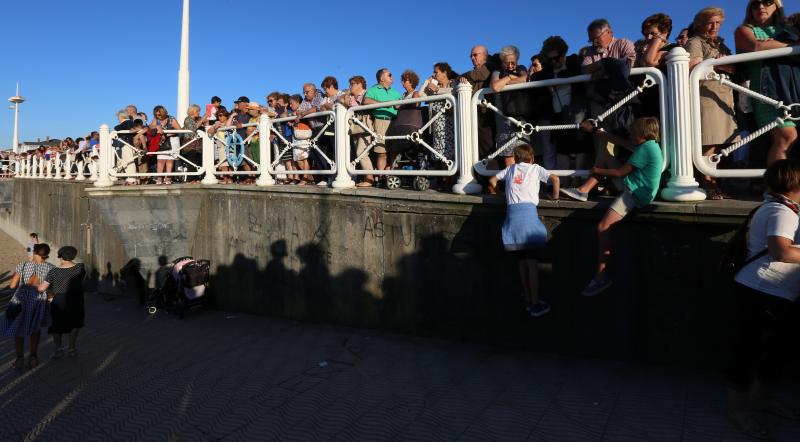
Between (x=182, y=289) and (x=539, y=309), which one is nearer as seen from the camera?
(x=539, y=309)

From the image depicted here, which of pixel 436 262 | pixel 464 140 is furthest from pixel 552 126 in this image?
pixel 436 262

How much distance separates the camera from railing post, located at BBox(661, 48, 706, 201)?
14.4ft

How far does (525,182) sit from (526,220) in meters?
0.34

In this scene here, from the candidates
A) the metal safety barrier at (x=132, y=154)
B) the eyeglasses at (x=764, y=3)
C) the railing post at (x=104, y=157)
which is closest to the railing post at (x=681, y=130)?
the eyeglasses at (x=764, y=3)

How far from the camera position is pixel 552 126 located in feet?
16.9

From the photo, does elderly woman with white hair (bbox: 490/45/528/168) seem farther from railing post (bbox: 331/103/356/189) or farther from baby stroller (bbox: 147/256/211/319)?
baby stroller (bbox: 147/256/211/319)

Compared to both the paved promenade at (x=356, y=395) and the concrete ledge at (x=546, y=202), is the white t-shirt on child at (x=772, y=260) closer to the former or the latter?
the concrete ledge at (x=546, y=202)

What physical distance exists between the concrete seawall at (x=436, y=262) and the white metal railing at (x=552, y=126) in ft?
1.44

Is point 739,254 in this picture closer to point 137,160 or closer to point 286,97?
point 286,97

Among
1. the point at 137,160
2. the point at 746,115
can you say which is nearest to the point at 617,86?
the point at 746,115

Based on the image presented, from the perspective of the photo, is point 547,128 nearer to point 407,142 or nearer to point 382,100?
point 407,142

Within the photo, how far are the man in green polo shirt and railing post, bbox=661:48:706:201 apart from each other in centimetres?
359

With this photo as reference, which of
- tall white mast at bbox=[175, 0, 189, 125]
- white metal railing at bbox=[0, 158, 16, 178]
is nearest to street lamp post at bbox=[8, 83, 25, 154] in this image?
white metal railing at bbox=[0, 158, 16, 178]

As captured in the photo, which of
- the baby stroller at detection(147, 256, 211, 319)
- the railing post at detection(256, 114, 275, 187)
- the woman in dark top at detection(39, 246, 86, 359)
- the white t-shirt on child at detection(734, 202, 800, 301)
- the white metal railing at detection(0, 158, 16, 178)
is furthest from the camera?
the white metal railing at detection(0, 158, 16, 178)
